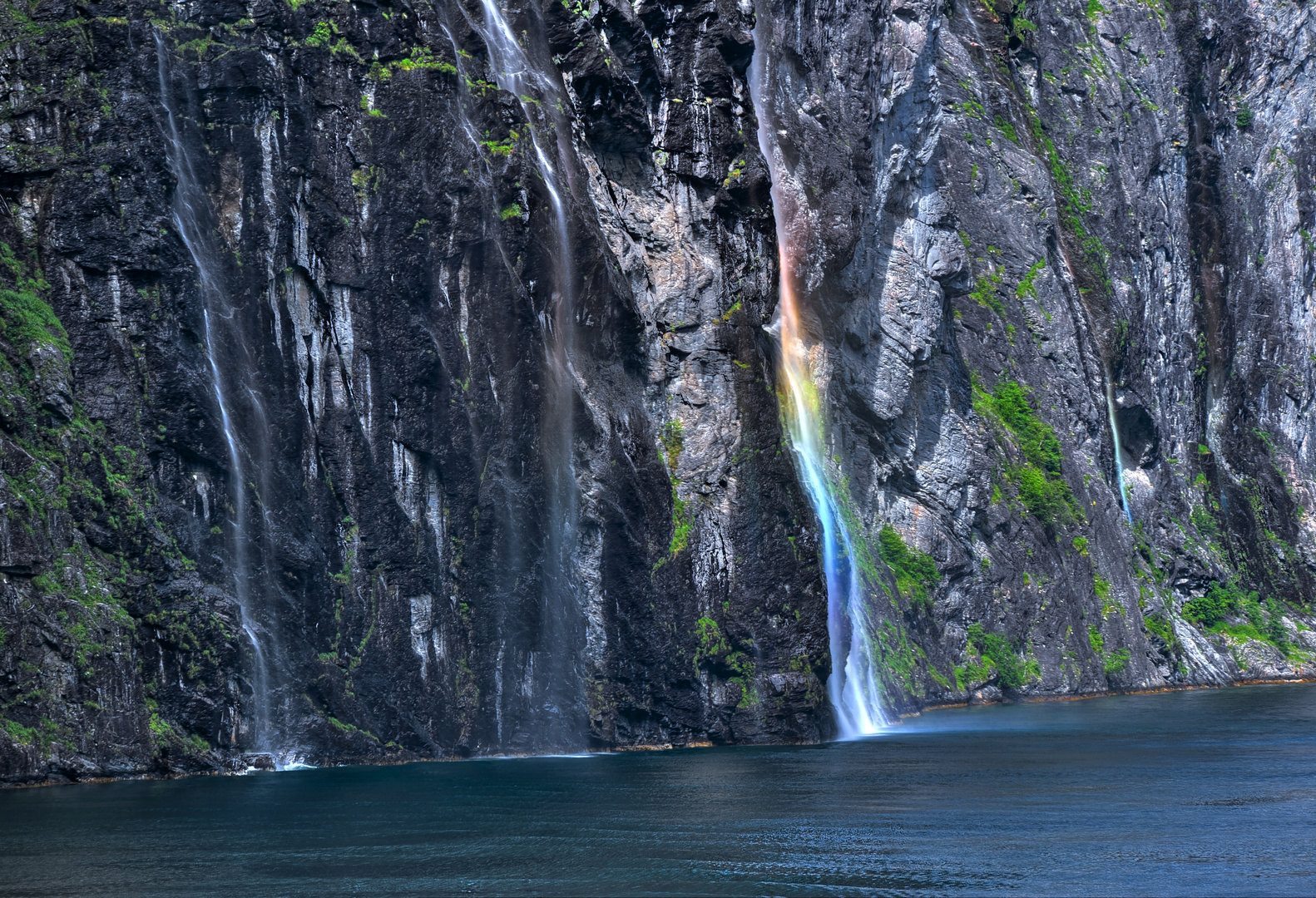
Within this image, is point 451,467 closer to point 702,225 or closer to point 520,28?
point 702,225

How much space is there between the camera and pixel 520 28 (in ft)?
134

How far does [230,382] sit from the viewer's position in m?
34.0

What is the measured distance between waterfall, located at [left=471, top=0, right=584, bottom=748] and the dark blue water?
2.00 m

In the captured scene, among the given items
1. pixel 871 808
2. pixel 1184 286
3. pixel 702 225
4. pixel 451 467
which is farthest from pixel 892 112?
pixel 871 808

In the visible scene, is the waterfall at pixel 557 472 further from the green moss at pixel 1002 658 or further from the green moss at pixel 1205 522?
the green moss at pixel 1205 522

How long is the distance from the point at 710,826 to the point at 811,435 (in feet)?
98.2

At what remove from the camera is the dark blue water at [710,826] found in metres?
19.1

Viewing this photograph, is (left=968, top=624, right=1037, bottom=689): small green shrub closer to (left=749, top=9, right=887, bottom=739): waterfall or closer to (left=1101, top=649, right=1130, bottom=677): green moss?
(left=1101, top=649, right=1130, bottom=677): green moss

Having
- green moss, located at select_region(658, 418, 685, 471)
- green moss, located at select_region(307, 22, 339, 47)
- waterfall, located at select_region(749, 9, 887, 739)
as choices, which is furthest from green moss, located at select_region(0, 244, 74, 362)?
waterfall, located at select_region(749, 9, 887, 739)

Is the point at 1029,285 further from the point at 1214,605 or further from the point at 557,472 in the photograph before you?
the point at 557,472

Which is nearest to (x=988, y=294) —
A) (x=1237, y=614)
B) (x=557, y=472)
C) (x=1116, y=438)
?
(x=1116, y=438)

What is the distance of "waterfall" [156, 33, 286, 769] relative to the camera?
32312mm

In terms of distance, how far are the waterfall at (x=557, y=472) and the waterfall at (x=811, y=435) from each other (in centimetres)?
903

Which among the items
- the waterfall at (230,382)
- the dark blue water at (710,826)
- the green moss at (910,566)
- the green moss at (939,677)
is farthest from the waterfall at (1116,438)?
the waterfall at (230,382)
